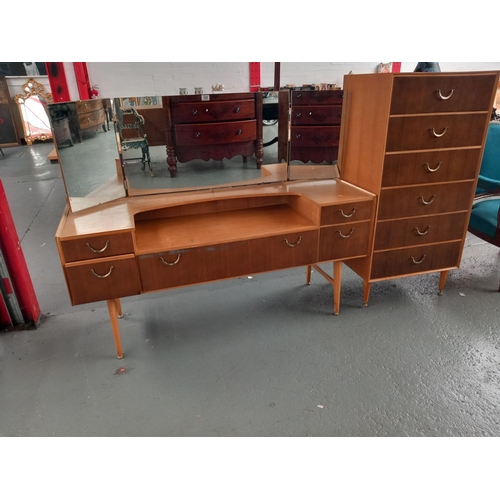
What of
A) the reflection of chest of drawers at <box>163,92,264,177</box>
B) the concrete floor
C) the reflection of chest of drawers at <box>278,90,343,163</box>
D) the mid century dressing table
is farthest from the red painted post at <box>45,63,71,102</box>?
the reflection of chest of drawers at <box>278,90,343,163</box>

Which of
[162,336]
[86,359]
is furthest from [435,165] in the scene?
[86,359]

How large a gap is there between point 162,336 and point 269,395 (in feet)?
2.50

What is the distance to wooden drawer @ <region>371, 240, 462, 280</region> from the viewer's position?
234cm

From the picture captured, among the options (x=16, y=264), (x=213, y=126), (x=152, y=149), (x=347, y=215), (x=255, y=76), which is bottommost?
(x=16, y=264)

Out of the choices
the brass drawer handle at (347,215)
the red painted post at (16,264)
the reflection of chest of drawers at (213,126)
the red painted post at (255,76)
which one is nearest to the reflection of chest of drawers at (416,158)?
the brass drawer handle at (347,215)

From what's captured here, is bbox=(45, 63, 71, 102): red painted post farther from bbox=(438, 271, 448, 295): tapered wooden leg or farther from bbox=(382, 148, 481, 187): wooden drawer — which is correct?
bbox=(438, 271, 448, 295): tapered wooden leg

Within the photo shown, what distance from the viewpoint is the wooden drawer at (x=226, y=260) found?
74.9 inches

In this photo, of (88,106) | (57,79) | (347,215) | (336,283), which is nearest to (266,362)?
(336,283)

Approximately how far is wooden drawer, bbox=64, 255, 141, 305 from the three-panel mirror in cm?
40

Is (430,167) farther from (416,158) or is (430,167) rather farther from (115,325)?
(115,325)

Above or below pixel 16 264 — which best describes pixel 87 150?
above

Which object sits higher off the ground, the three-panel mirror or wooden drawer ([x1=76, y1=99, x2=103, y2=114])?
wooden drawer ([x1=76, y1=99, x2=103, y2=114])

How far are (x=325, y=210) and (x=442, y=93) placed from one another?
0.85m

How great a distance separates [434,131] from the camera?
6.80 feet
